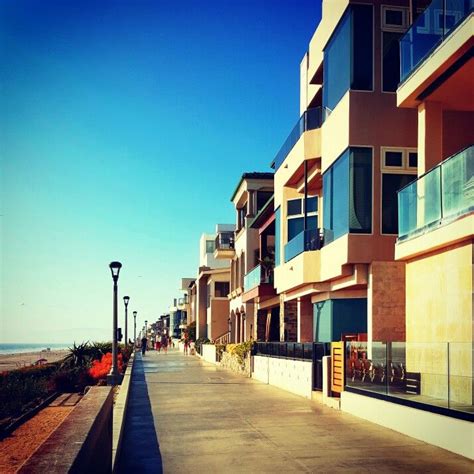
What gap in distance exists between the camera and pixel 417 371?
12.5 meters

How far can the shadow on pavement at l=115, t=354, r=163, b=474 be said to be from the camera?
10.0 meters

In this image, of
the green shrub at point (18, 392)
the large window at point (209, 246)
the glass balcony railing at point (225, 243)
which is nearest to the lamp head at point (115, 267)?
the green shrub at point (18, 392)

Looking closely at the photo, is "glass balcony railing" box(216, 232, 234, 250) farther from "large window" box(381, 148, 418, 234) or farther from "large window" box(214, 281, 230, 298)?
"large window" box(381, 148, 418, 234)

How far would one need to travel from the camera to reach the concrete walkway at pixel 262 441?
9930 millimetres

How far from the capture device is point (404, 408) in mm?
12641

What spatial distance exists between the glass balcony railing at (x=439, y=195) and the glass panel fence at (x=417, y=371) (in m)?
2.41

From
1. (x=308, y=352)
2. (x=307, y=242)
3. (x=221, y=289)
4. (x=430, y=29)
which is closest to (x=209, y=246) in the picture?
(x=221, y=289)

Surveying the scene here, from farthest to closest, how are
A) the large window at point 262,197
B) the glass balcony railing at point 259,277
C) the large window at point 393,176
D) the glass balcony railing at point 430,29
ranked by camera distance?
the large window at point 262,197 < the glass balcony railing at point 259,277 < the large window at point 393,176 < the glass balcony railing at point 430,29

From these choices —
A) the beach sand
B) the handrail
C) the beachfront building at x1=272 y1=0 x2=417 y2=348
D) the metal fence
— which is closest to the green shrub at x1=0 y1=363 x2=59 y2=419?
the metal fence

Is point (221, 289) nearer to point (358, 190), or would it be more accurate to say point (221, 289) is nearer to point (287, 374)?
point (287, 374)

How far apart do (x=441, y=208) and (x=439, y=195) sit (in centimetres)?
28

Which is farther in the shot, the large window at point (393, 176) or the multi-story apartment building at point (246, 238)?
the multi-story apartment building at point (246, 238)

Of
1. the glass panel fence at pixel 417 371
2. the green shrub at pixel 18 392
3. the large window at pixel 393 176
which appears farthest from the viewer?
the green shrub at pixel 18 392

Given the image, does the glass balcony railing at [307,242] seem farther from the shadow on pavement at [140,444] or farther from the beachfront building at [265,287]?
the beachfront building at [265,287]
